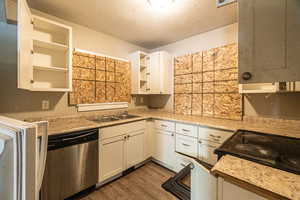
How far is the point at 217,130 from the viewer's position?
66.9 inches

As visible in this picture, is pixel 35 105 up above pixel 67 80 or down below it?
below

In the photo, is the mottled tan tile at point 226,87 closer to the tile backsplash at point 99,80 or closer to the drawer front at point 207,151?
the drawer front at point 207,151

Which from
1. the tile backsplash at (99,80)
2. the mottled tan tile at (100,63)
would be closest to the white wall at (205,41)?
the tile backsplash at (99,80)

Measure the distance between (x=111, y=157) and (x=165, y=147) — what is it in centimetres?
92

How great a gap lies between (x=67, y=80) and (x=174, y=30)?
195cm

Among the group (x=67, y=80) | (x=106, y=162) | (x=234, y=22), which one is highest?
(x=234, y=22)

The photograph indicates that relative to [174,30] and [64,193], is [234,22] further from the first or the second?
[64,193]

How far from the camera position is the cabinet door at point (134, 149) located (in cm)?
212

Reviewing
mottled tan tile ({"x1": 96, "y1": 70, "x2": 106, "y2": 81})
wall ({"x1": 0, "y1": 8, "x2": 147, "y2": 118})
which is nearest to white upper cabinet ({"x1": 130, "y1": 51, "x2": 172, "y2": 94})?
mottled tan tile ({"x1": 96, "y1": 70, "x2": 106, "y2": 81})

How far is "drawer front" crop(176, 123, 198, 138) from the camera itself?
6.24 feet

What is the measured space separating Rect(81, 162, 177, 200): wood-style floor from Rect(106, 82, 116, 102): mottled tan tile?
4.49 feet

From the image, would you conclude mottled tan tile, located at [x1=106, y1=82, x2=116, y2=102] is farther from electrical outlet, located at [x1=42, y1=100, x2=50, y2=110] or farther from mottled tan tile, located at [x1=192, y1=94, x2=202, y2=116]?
mottled tan tile, located at [x1=192, y1=94, x2=202, y2=116]

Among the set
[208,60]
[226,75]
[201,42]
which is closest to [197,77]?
[208,60]

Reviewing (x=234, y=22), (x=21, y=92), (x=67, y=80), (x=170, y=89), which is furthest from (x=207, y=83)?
(x=21, y=92)
